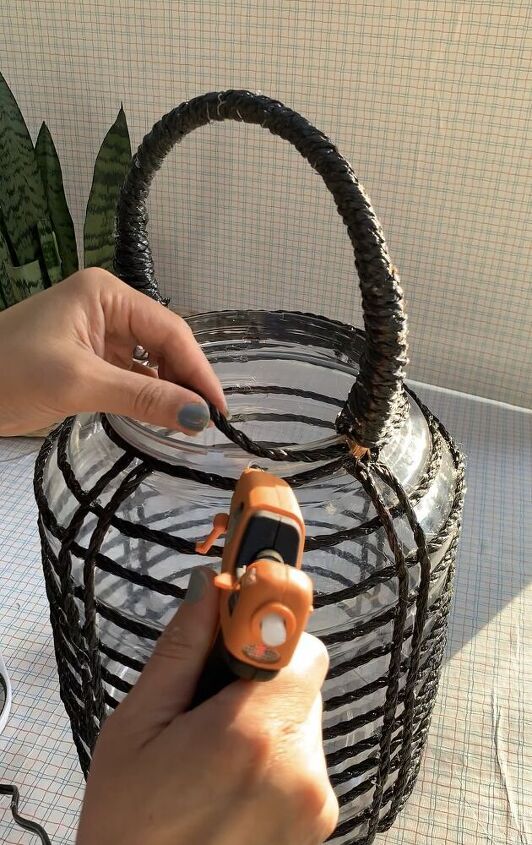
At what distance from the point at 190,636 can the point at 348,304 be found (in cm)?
64

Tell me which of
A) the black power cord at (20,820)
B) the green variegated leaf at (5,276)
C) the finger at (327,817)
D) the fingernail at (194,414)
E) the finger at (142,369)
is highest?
the fingernail at (194,414)

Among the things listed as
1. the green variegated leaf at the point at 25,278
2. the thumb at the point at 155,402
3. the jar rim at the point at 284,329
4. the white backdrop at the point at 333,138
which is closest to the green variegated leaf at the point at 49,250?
the green variegated leaf at the point at 25,278

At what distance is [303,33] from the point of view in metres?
0.70

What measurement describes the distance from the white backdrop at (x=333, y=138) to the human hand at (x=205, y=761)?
1.98ft

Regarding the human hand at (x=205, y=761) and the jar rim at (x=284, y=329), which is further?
the jar rim at (x=284, y=329)

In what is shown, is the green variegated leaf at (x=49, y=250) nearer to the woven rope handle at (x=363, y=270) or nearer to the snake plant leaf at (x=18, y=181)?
the snake plant leaf at (x=18, y=181)

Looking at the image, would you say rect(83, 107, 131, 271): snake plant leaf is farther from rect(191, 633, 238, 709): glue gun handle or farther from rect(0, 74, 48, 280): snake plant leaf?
rect(191, 633, 238, 709): glue gun handle

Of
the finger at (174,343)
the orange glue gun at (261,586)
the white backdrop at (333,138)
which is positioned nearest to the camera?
the orange glue gun at (261,586)

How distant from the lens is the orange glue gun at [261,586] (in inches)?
6.7

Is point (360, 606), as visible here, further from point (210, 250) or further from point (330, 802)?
point (210, 250)

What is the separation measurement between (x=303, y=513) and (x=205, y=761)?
121mm

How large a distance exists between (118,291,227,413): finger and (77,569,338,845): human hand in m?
0.12

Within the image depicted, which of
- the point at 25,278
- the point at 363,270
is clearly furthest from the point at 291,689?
the point at 25,278

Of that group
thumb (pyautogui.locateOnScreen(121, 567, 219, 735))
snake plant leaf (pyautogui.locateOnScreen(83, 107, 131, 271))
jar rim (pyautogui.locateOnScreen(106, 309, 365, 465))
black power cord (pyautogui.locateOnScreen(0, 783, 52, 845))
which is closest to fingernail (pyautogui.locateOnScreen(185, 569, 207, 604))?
thumb (pyautogui.locateOnScreen(121, 567, 219, 735))
